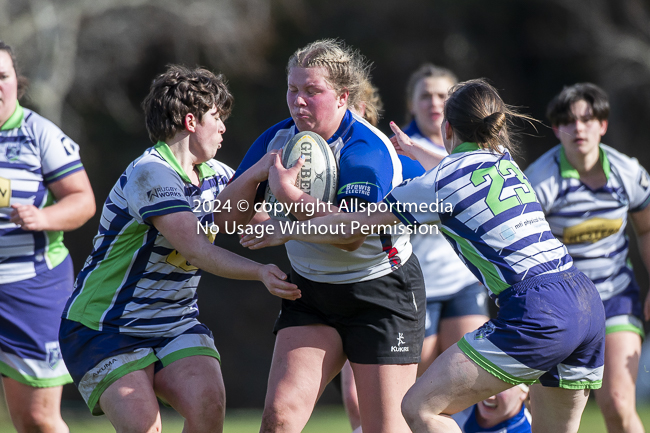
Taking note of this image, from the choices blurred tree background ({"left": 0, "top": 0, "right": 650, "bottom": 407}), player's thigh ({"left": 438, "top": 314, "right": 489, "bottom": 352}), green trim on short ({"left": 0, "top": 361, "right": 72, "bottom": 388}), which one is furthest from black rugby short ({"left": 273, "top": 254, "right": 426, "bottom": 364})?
blurred tree background ({"left": 0, "top": 0, "right": 650, "bottom": 407})

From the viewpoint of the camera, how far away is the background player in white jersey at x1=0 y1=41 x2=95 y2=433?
12.0 feet

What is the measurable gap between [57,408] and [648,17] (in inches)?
374

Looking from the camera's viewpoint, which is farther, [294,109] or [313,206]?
[294,109]

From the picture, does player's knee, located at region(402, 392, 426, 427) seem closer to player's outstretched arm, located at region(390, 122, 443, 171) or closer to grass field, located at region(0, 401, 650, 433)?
player's outstretched arm, located at region(390, 122, 443, 171)

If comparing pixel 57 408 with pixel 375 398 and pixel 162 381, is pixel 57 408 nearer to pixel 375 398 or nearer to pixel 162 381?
pixel 162 381

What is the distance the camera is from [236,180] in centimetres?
305

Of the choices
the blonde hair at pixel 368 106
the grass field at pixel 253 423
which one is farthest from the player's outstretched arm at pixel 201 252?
the grass field at pixel 253 423

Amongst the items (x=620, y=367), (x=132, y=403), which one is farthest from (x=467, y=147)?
→ (x=620, y=367)

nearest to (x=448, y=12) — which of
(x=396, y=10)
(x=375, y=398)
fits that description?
(x=396, y=10)

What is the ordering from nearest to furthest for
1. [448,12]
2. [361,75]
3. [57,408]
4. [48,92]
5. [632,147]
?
1. [361,75]
2. [57,408]
3. [48,92]
4. [632,147]
5. [448,12]

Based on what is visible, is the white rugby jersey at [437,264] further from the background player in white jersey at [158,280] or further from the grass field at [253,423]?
the grass field at [253,423]

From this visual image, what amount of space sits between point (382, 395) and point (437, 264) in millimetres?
1606

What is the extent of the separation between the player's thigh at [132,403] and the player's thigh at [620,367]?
2.51 meters

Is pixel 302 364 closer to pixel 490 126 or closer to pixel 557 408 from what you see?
pixel 557 408
